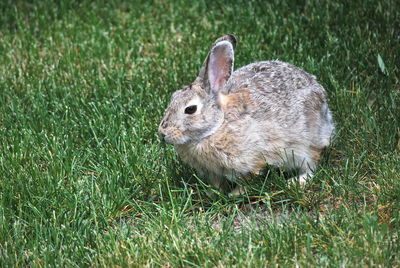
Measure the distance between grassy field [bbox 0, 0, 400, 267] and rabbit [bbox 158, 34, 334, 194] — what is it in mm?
160

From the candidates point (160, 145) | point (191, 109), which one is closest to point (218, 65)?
point (191, 109)

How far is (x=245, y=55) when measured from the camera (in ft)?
20.1

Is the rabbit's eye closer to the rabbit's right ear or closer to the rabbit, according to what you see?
the rabbit

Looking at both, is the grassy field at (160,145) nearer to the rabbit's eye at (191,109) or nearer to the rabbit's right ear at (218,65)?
the rabbit's eye at (191,109)

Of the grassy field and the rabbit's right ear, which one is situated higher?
the rabbit's right ear

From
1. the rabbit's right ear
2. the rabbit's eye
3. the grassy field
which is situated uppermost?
the rabbit's right ear

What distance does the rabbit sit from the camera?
446 cm

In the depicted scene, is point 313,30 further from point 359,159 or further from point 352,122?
point 359,159

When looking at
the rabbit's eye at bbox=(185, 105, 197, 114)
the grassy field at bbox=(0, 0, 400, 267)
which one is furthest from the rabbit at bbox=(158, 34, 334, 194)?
the grassy field at bbox=(0, 0, 400, 267)

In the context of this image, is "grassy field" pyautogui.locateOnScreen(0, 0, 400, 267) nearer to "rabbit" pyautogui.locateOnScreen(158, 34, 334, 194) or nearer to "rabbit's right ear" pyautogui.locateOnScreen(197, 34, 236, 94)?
"rabbit" pyautogui.locateOnScreen(158, 34, 334, 194)

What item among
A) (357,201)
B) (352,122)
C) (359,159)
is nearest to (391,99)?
(352,122)

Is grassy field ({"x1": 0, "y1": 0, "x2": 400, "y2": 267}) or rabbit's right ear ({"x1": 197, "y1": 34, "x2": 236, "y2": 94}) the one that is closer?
grassy field ({"x1": 0, "y1": 0, "x2": 400, "y2": 267})

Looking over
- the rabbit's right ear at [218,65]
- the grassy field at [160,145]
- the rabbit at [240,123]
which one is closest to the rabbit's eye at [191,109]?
the rabbit at [240,123]

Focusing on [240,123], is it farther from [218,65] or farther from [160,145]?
[160,145]
